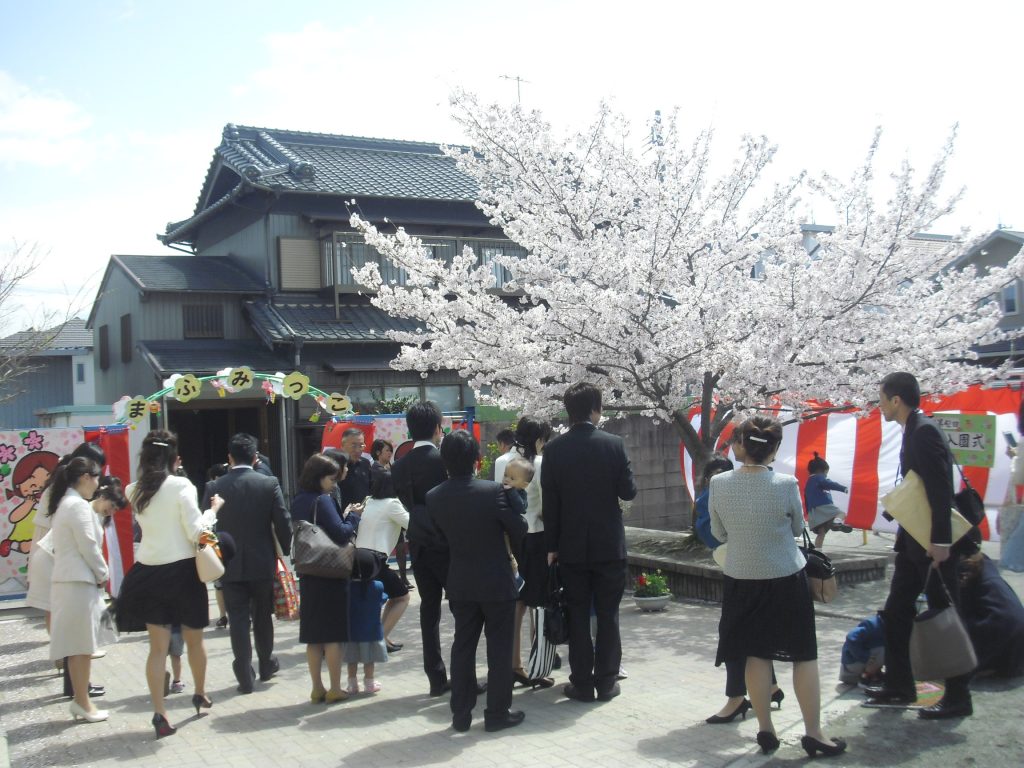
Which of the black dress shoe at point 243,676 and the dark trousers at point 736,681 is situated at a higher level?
the dark trousers at point 736,681

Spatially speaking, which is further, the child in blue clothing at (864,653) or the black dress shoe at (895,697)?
the child in blue clothing at (864,653)

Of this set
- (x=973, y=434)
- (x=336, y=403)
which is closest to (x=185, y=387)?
(x=336, y=403)

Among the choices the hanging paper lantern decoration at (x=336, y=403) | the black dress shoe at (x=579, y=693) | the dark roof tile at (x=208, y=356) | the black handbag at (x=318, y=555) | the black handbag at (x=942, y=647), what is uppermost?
the dark roof tile at (x=208, y=356)

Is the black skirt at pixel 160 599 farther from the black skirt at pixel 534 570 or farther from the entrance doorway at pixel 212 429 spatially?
the entrance doorway at pixel 212 429

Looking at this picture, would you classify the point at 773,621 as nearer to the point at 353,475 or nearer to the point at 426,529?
the point at 426,529

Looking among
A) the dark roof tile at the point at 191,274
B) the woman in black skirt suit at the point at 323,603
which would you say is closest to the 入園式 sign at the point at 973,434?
the woman in black skirt suit at the point at 323,603

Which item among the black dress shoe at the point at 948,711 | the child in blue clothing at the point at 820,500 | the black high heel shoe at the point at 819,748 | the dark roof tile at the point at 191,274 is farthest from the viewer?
the dark roof tile at the point at 191,274

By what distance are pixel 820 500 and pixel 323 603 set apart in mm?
7383

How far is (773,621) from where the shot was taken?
4965 mm

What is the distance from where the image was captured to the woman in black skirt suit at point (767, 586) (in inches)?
193

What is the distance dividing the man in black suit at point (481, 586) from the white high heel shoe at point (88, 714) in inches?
94.6

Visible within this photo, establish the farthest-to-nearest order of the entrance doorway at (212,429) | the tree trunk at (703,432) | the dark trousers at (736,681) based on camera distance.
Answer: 1. the entrance doorway at (212,429)
2. the tree trunk at (703,432)
3. the dark trousers at (736,681)

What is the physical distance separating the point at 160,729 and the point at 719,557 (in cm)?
355

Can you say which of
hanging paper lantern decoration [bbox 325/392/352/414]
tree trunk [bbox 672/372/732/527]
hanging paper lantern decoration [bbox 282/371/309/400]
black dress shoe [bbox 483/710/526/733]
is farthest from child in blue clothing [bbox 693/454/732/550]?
hanging paper lantern decoration [bbox 325/392/352/414]
